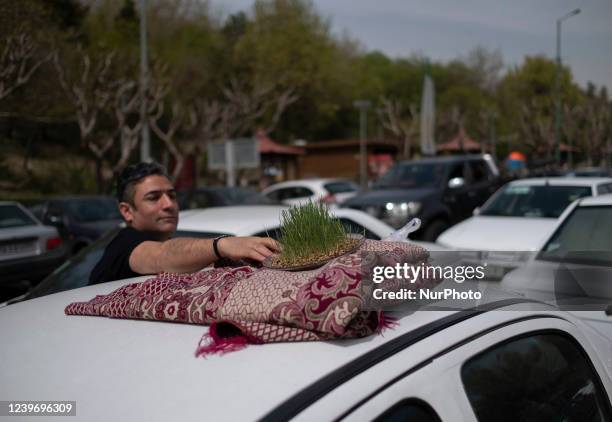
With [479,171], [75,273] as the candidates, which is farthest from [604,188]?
[75,273]

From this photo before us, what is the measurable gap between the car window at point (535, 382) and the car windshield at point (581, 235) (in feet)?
8.92

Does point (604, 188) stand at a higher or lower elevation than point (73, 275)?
higher

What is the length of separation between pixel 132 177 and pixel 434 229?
868 cm

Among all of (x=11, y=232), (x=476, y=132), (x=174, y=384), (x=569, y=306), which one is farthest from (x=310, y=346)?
(x=476, y=132)

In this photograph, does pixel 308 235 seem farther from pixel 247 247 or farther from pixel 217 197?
pixel 217 197

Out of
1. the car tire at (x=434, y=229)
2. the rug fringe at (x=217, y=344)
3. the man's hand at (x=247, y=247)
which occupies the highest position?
the man's hand at (x=247, y=247)

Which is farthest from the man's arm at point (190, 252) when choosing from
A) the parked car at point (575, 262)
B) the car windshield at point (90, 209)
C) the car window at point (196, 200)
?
the car window at point (196, 200)

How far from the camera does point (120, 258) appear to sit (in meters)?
2.55

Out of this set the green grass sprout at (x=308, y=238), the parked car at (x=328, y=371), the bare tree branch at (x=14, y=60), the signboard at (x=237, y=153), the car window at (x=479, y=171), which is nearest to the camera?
the parked car at (x=328, y=371)

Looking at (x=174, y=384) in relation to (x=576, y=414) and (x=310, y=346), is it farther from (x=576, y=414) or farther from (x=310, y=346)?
(x=576, y=414)

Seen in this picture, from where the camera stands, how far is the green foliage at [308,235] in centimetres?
166

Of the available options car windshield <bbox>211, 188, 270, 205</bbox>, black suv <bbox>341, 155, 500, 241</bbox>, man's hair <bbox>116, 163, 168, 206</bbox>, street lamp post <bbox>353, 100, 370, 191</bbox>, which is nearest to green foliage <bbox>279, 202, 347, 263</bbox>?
man's hair <bbox>116, 163, 168, 206</bbox>

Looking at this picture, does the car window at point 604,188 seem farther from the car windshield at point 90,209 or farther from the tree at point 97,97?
the tree at point 97,97

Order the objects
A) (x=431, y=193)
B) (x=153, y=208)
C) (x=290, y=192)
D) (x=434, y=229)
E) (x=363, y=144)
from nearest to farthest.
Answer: (x=153, y=208), (x=434, y=229), (x=431, y=193), (x=290, y=192), (x=363, y=144)
